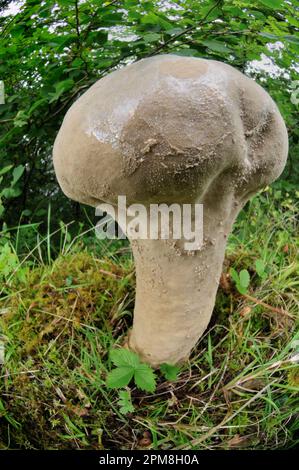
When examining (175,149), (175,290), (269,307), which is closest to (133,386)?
(175,290)

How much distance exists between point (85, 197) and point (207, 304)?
360mm

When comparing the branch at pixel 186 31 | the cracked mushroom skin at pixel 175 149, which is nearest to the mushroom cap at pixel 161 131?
the cracked mushroom skin at pixel 175 149

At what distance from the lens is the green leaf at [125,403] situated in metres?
0.93

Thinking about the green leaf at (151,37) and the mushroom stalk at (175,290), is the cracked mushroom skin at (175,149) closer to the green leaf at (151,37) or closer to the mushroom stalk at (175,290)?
→ the mushroom stalk at (175,290)

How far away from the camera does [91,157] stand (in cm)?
71

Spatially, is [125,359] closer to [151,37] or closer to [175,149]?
[175,149]

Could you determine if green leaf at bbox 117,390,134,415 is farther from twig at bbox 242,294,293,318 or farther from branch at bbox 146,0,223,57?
branch at bbox 146,0,223,57

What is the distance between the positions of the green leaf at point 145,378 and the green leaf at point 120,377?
0.05ft

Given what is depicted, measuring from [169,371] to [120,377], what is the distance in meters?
0.12

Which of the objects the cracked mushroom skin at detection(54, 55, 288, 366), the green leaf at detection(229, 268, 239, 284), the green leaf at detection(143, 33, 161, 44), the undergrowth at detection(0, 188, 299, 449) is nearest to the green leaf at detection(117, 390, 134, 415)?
the undergrowth at detection(0, 188, 299, 449)

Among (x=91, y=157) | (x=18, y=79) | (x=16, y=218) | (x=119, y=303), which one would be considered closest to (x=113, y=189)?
(x=91, y=157)

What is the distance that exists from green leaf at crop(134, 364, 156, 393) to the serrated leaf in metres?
0.02

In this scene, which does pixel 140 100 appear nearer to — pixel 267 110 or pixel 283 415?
pixel 267 110

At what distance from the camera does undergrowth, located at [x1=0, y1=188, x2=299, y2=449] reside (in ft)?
3.20
